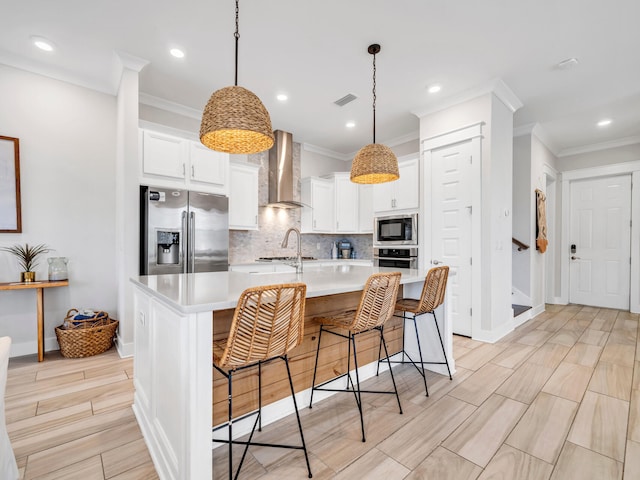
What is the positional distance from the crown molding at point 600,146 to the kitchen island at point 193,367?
5.05 m

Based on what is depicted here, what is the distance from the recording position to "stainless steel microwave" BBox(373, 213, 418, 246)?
13.7ft

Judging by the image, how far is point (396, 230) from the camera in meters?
4.34

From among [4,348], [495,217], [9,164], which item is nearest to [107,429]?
[4,348]

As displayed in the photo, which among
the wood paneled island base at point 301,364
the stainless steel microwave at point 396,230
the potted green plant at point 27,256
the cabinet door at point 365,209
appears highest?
the cabinet door at point 365,209

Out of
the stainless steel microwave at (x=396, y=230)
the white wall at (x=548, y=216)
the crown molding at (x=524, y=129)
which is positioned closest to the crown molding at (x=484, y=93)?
the crown molding at (x=524, y=129)

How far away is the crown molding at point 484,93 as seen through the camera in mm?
3359

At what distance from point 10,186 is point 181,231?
5.05ft

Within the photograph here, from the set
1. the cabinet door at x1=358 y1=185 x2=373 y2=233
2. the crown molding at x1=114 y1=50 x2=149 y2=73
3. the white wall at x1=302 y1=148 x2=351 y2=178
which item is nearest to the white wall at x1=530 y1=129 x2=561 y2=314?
the cabinet door at x1=358 y1=185 x2=373 y2=233

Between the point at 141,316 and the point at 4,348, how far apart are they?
79 cm

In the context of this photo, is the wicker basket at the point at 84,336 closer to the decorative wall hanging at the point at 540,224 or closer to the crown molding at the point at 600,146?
the decorative wall hanging at the point at 540,224

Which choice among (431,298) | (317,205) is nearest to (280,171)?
(317,205)

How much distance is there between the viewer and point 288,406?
2006 millimetres

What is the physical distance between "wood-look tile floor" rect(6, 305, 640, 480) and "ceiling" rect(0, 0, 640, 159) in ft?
9.23

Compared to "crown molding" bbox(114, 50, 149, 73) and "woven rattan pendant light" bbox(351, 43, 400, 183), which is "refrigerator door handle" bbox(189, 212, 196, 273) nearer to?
"crown molding" bbox(114, 50, 149, 73)
